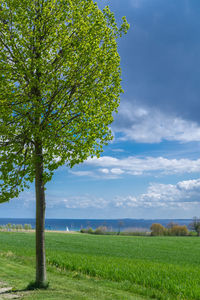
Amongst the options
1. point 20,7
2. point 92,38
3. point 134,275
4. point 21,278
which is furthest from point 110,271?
point 20,7

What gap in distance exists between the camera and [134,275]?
15.0 m

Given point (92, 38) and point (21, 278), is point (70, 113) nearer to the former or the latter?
point (92, 38)

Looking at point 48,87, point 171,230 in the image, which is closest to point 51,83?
point 48,87

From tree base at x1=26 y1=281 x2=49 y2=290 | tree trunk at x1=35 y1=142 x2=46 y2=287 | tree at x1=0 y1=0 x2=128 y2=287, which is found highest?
tree at x1=0 y1=0 x2=128 y2=287

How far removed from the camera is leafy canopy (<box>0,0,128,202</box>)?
11.1 m

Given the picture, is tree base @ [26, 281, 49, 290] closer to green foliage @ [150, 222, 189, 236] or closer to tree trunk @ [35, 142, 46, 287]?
tree trunk @ [35, 142, 46, 287]

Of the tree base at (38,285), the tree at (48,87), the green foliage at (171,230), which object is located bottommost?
the green foliage at (171,230)

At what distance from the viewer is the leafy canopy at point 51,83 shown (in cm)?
1115

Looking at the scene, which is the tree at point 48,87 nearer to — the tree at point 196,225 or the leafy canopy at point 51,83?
the leafy canopy at point 51,83

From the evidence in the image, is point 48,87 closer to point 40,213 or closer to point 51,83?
point 51,83

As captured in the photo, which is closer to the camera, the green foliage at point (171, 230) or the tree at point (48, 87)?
the tree at point (48, 87)

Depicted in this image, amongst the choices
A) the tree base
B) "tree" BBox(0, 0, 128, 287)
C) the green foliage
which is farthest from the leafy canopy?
the green foliage

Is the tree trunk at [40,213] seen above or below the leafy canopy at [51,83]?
below

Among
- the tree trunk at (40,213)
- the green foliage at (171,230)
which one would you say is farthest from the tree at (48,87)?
the green foliage at (171,230)
